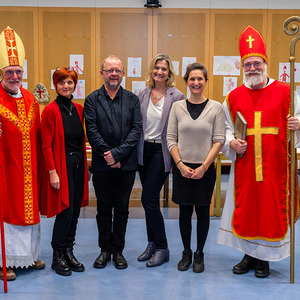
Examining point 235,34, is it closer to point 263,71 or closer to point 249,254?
point 263,71

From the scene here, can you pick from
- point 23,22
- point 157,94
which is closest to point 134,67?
point 23,22

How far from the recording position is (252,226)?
3082 millimetres

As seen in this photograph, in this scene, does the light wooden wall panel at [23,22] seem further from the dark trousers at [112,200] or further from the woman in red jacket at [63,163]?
the dark trousers at [112,200]

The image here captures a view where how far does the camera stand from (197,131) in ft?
9.75

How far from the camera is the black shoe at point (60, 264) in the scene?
3047 mm

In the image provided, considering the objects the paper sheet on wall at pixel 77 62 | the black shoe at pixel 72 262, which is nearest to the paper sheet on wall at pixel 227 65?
the paper sheet on wall at pixel 77 62

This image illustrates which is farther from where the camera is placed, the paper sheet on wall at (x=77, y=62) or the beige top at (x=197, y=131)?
the paper sheet on wall at (x=77, y=62)

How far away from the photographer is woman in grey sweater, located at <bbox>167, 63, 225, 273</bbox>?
298cm

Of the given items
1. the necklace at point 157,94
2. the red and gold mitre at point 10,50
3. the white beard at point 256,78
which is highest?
the red and gold mitre at point 10,50

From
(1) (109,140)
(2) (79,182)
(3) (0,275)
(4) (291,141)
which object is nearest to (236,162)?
(4) (291,141)

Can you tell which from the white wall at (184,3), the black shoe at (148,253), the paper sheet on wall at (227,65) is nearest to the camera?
the black shoe at (148,253)

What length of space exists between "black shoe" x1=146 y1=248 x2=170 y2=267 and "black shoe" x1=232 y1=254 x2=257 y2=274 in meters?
0.56

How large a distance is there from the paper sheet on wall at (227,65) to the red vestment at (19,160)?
16.6ft

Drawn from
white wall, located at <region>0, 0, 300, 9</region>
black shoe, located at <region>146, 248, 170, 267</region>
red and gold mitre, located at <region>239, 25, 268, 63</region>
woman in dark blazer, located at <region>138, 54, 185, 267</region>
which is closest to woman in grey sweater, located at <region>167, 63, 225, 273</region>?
woman in dark blazer, located at <region>138, 54, 185, 267</region>
